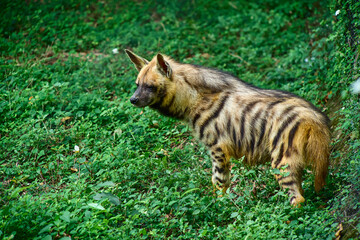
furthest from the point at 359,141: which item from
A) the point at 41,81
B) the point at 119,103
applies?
the point at 41,81

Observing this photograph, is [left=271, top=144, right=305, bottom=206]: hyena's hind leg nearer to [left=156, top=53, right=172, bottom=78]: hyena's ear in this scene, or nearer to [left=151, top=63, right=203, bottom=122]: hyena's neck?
[left=151, top=63, right=203, bottom=122]: hyena's neck

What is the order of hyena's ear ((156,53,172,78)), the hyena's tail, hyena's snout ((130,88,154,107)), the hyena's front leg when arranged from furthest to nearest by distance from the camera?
hyena's snout ((130,88,154,107))
hyena's ear ((156,53,172,78))
the hyena's front leg
the hyena's tail

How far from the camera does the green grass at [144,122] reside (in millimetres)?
4086

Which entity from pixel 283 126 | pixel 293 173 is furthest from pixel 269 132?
pixel 293 173

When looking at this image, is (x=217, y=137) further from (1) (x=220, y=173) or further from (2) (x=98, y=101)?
(2) (x=98, y=101)

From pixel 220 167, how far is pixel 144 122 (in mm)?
1678

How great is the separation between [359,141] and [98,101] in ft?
13.2

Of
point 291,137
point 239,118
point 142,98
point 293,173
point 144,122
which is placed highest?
point 291,137

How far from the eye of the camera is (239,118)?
5000 mm

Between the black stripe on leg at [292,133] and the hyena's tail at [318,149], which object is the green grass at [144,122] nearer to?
the hyena's tail at [318,149]

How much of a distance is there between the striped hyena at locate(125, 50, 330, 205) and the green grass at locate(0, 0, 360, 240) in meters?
0.24

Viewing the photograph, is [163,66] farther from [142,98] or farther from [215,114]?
[215,114]

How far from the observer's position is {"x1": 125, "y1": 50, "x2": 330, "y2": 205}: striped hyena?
14.6 ft

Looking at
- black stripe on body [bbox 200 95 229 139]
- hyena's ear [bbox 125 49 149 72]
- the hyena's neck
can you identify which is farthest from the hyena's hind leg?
hyena's ear [bbox 125 49 149 72]
